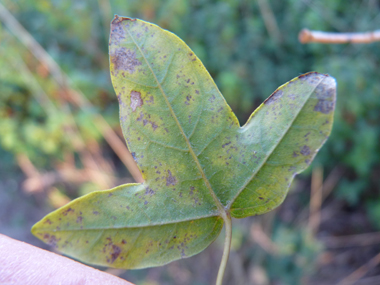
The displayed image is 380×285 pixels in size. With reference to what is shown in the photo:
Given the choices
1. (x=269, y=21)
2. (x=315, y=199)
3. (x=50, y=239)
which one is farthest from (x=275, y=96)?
(x=315, y=199)

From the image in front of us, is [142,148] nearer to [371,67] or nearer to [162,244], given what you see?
[162,244]

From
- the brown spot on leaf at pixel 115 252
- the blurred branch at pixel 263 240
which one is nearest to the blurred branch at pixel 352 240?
the blurred branch at pixel 263 240

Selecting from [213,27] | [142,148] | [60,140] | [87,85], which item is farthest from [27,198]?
[142,148]

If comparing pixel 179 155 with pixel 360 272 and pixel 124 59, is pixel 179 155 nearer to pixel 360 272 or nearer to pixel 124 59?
pixel 124 59

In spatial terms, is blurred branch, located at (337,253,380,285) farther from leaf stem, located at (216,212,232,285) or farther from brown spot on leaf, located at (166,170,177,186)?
brown spot on leaf, located at (166,170,177,186)

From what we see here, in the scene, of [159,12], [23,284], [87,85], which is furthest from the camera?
[159,12]

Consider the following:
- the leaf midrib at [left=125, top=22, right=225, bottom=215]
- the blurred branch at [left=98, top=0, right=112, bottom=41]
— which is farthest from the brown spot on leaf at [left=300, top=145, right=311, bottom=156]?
the blurred branch at [left=98, top=0, right=112, bottom=41]
